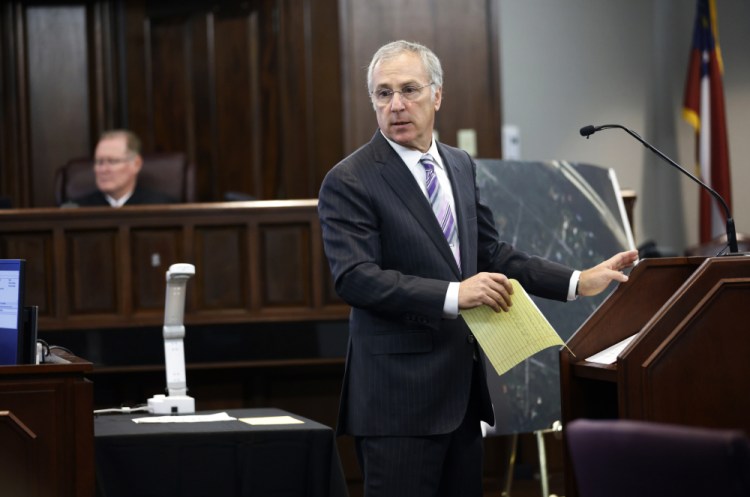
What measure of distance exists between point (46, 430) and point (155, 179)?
3.67 metres

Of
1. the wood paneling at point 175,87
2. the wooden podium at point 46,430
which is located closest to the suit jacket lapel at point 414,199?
the wooden podium at point 46,430

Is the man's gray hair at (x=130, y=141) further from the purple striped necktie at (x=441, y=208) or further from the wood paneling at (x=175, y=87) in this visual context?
the purple striped necktie at (x=441, y=208)

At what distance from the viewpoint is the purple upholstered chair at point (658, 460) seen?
168cm

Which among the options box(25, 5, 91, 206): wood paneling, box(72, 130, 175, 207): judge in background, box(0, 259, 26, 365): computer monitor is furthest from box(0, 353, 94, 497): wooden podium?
box(25, 5, 91, 206): wood paneling

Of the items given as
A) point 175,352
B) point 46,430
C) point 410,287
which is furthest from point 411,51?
point 175,352

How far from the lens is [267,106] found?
7723mm

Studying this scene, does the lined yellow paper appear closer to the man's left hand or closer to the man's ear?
the man's left hand

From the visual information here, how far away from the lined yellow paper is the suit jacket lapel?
18 cm

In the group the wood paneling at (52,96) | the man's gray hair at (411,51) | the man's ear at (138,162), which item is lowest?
the man's gray hair at (411,51)

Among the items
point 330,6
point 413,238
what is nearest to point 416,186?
point 413,238

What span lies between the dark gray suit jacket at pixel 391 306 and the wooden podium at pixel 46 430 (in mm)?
654

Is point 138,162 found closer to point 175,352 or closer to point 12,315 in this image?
point 175,352

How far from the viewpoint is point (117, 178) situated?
6.20 meters

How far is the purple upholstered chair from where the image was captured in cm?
168
